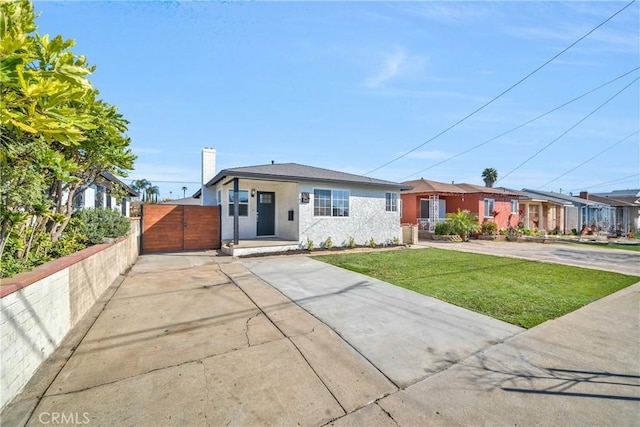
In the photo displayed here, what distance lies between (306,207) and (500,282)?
7282mm

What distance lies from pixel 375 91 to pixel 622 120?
532 inches

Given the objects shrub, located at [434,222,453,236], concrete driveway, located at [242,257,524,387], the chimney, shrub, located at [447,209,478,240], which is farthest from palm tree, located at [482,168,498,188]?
concrete driveway, located at [242,257,524,387]

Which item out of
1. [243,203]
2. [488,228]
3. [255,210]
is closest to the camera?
[243,203]

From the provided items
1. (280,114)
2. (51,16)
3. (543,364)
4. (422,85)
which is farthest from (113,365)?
(280,114)

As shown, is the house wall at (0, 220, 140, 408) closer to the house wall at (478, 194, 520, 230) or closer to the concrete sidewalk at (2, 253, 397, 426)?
the concrete sidewalk at (2, 253, 397, 426)

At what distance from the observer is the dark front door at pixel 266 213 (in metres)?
13.1

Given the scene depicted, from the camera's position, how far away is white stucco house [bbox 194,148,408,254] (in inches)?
450

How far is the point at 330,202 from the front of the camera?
12156 millimetres

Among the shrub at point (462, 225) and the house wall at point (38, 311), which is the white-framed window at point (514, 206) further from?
the house wall at point (38, 311)

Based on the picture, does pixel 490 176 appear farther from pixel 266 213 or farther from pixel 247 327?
pixel 247 327

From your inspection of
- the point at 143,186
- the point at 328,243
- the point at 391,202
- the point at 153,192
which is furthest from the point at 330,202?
the point at 153,192

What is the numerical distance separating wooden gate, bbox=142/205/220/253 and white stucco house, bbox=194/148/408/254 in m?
0.52

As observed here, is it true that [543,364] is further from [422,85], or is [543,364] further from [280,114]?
[280,114]

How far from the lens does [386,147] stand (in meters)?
21.7
